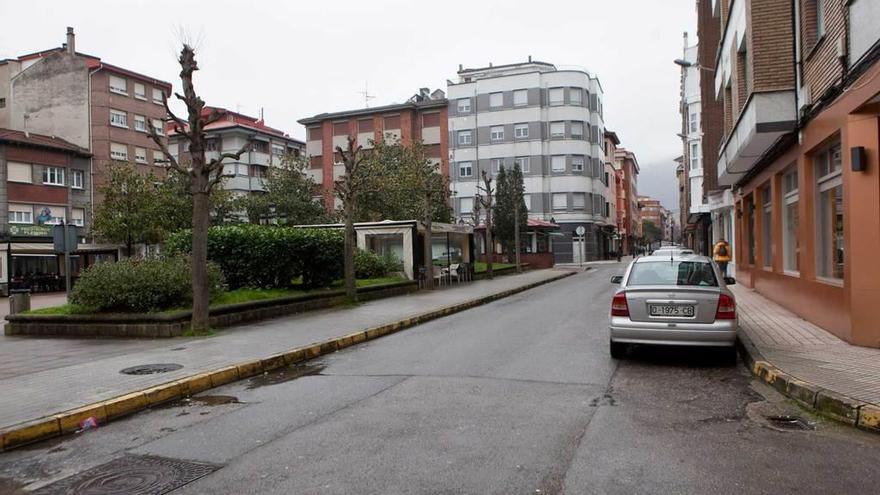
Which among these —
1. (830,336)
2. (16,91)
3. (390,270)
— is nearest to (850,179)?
(830,336)

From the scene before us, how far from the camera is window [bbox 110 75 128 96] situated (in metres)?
47.5

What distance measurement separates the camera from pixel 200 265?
11.8m

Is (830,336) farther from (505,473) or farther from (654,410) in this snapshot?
(505,473)

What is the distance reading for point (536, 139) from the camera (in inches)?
2194

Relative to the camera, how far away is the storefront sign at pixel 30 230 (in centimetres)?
3678

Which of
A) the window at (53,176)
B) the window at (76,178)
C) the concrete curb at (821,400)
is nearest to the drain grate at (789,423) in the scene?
the concrete curb at (821,400)

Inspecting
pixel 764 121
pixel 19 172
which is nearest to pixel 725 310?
pixel 764 121

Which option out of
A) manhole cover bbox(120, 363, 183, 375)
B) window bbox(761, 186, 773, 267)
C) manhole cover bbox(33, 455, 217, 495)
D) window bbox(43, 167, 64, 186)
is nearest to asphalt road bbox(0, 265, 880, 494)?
manhole cover bbox(33, 455, 217, 495)

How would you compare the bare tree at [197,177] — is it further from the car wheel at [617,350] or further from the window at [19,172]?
the window at [19,172]

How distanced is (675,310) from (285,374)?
5305 mm

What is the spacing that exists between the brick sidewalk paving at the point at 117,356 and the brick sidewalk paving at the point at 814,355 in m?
6.95

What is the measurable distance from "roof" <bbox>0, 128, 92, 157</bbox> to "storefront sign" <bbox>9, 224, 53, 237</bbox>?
17.0ft

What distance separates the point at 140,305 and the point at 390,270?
11977 mm

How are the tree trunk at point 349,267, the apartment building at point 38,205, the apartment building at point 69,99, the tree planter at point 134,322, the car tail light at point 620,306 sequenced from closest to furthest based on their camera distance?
the car tail light at point 620,306 → the tree planter at point 134,322 → the tree trunk at point 349,267 → the apartment building at point 38,205 → the apartment building at point 69,99
